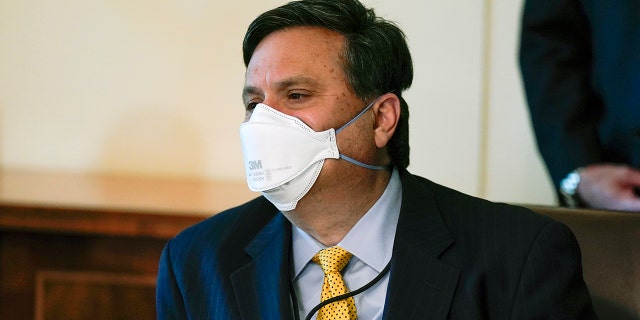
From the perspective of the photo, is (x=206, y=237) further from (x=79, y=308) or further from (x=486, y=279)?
(x=79, y=308)

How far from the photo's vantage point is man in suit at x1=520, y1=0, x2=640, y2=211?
2.31 meters

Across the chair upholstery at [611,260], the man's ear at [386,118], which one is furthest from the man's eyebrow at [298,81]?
the chair upholstery at [611,260]

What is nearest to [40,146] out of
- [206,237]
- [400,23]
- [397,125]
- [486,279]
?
[400,23]

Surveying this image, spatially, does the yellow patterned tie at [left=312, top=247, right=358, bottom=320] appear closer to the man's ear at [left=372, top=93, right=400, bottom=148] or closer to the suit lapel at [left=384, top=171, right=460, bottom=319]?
the suit lapel at [left=384, top=171, right=460, bottom=319]

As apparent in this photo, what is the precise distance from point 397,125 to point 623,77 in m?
0.83

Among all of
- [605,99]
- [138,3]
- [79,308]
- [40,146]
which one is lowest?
[79,308]

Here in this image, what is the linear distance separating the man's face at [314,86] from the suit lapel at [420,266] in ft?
0.48

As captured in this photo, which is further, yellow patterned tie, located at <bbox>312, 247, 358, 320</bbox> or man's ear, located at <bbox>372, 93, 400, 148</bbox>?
man's ear, located at <bbox>372, 93, 400, 148</bbox>

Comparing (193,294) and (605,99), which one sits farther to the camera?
(605,99)

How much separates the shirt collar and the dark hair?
22cm

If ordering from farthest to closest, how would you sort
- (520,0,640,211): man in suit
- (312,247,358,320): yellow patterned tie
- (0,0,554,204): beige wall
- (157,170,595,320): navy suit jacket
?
(0,0,554,204): beige wall → (520,0,640,211): man in suit → (312,247,358,320): yellow patterned tie → (157,170,595,320): navy suit jacket

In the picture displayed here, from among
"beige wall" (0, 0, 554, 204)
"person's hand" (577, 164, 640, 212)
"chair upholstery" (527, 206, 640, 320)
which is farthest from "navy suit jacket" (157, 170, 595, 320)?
"beige wall" (0, 0, 554, 204)

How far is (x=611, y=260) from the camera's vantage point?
5.49ft

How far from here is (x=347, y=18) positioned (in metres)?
1.78
